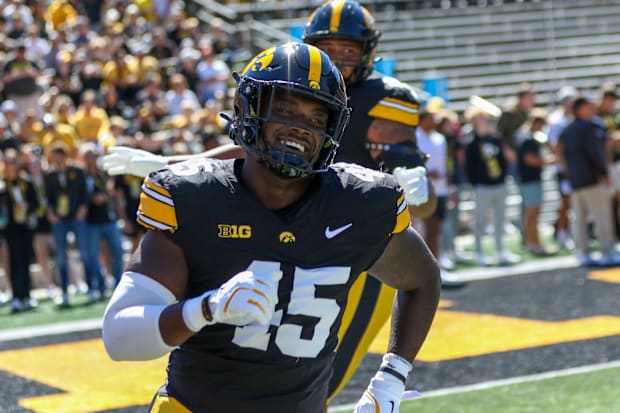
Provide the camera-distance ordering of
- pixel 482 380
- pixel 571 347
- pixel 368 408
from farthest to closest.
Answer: pixel 571 347 < pixel 482 380 < pixel 368 408

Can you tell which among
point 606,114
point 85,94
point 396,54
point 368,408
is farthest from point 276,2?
point 368,408

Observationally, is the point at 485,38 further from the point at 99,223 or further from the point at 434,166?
the point at 99,223

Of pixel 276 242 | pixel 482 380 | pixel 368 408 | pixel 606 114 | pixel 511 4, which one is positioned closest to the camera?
pixel 276 242

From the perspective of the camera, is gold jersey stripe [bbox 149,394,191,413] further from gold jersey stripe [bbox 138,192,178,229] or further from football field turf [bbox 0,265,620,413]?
football field turf [bbox 0,265,620,413]

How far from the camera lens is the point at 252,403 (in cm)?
285

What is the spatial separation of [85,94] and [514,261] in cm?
547

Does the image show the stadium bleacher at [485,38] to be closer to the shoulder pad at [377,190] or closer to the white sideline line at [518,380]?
the white sideline line at [518,380]

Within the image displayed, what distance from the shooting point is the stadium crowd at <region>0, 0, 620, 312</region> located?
11.1 metres

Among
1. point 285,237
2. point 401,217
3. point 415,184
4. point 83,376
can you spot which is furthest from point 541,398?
point 285,237

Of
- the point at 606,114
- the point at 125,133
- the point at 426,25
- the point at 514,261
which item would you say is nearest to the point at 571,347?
the point at 514,261

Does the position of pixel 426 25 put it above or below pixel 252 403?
below

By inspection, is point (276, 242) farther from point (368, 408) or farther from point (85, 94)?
point (85, 94)

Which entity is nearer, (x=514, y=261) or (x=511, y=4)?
(x=514, y=261)

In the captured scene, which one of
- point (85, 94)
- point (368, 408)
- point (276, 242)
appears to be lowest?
point (85, 94)
